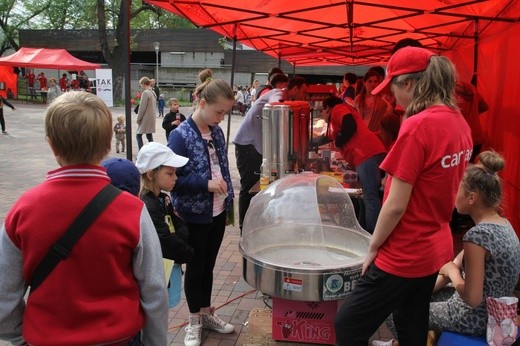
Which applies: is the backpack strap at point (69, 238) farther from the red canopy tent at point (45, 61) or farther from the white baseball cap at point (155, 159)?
the red canopy tent at point (45, 61)

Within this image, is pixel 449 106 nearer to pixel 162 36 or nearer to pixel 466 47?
pixel 466 47

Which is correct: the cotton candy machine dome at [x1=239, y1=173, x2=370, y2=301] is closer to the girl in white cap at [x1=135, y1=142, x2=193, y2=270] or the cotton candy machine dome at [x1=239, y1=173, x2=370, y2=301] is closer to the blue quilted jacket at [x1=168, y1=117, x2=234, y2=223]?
the blue quilted jacket at [x1=168, y1=117, x2=234, y2=223]

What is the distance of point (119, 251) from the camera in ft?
5.00

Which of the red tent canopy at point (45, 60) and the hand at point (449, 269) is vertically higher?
the red tent canopy at point (45, 60)

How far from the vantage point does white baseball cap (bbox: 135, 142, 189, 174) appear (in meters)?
2.49

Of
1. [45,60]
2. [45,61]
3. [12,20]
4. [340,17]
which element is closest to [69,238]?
[340,17]

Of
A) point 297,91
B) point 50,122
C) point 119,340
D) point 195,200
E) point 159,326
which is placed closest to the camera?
point 50,122

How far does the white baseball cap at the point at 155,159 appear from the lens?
2492mm

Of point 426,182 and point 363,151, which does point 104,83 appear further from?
point 426,182

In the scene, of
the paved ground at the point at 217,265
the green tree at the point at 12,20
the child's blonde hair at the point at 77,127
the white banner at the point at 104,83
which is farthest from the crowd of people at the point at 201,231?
the green tree at the point at 12,20

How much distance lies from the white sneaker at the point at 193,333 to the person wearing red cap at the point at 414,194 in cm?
136

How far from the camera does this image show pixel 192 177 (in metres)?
2.94

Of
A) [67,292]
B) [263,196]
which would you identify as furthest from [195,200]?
[67,292]

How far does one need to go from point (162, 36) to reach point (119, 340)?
3906cm
